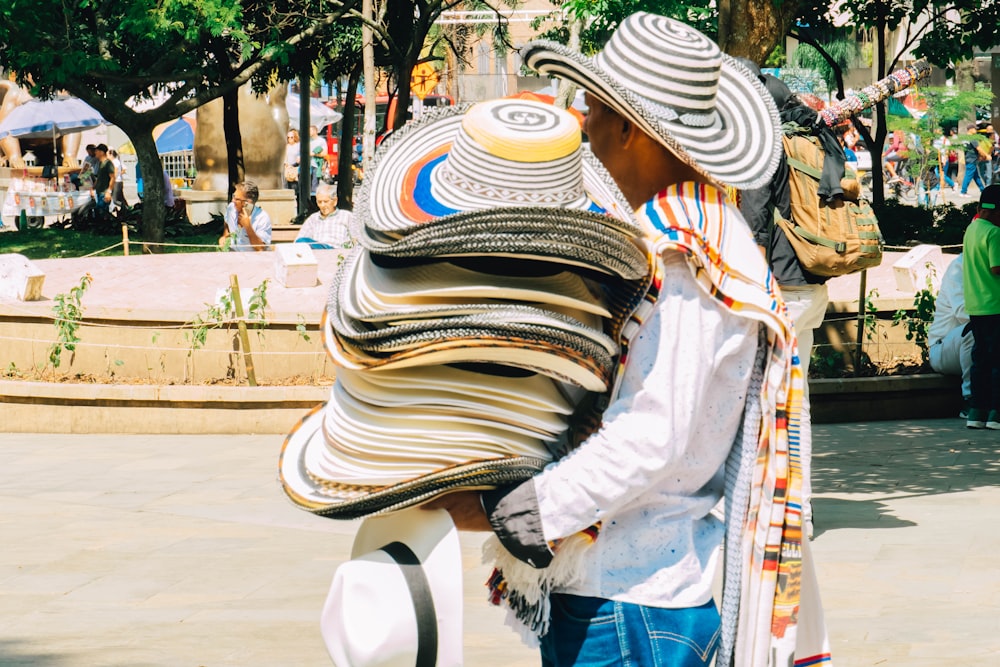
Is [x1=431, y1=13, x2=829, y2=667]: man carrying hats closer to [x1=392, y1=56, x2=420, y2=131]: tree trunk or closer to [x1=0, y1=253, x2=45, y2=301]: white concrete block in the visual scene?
[x1=0, y1=253, x2=45, y2=301]: white concrete block

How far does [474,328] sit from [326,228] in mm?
13478

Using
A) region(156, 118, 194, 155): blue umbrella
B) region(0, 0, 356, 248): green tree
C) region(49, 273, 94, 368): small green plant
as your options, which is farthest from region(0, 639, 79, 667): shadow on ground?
region(156, 118, 194, 155): blue umbrella

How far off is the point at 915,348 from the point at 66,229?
18.7m

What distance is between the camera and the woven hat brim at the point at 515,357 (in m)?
2.52

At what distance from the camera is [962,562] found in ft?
21.5

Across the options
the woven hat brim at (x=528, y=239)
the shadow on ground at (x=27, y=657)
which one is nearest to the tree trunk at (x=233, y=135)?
the shadow on ground at (x=27, y=657)

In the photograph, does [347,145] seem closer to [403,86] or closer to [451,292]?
[403,86]

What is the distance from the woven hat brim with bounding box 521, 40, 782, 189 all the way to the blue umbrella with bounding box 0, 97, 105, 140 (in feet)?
114

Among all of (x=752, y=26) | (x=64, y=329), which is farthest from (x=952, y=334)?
(x=64, y=329)

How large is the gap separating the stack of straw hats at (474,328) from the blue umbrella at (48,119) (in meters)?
35.0

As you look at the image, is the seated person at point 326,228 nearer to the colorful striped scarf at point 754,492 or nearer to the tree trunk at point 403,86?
the tree trunk at point 403,86

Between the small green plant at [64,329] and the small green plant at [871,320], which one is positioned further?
the small green plant at [871,320]

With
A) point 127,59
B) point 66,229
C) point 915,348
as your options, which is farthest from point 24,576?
point 66,229

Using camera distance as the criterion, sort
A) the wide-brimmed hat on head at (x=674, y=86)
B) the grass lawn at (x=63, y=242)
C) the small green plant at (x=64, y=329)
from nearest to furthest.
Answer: the wide-brimmed hat on head at (x=674, y=86)
the small green plant at (x=64, y=329)
the grass lawn at (x=63, y=242)
